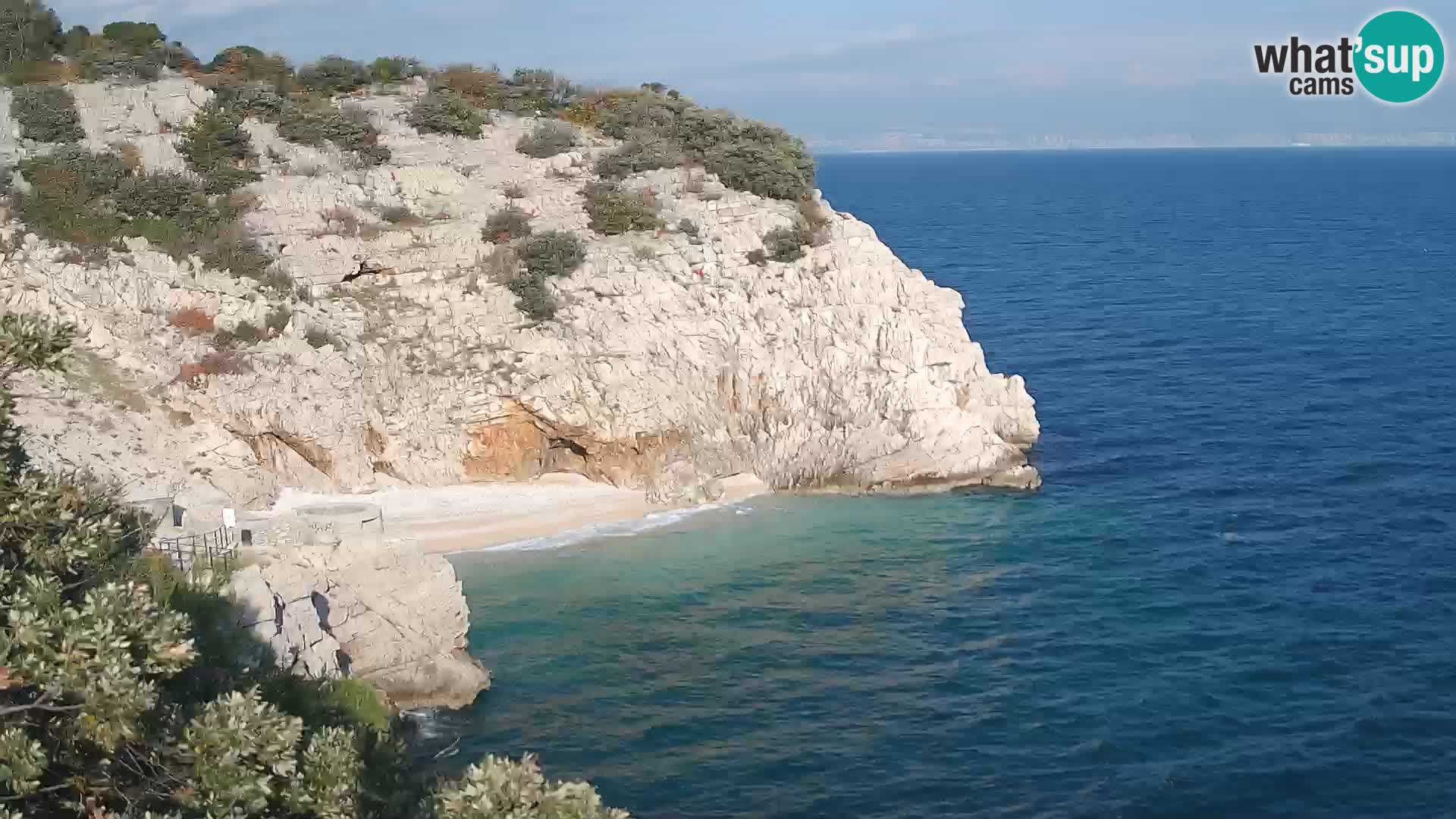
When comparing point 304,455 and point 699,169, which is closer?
point 304,455

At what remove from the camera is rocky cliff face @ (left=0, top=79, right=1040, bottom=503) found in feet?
121

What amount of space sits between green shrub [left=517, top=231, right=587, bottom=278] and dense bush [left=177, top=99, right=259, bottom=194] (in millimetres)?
10349

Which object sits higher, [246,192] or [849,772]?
[246,192]

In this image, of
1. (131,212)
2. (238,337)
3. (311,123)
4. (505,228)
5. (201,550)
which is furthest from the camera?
(311,123)

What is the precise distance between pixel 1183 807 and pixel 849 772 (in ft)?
18.5

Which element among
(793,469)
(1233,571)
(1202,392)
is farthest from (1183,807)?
(1202,392)

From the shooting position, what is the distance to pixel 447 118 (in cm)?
4809

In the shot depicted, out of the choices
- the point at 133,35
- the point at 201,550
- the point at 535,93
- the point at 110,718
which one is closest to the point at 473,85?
the point at 535,93

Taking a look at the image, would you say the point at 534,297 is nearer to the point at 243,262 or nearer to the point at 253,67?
the point at 243,262

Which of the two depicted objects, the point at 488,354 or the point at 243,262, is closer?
the point at 488,354

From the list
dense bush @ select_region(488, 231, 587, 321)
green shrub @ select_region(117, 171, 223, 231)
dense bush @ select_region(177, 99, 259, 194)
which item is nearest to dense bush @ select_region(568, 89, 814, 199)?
dense bush @ select_region(488, 231, 587, 321)

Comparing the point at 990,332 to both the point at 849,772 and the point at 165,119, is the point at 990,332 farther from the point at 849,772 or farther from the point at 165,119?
the point at 849,772

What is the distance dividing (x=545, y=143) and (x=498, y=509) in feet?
54.5

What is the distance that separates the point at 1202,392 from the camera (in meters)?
49.4
